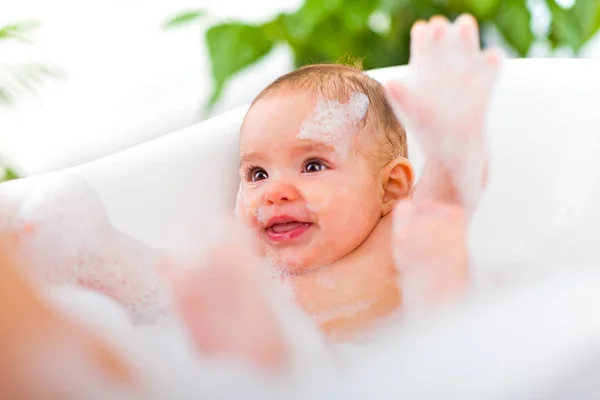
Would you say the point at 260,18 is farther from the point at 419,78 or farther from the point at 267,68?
the point at 419,78

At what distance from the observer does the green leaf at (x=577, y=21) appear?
1.47m

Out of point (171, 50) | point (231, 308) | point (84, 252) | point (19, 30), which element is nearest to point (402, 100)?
point (231, 308)

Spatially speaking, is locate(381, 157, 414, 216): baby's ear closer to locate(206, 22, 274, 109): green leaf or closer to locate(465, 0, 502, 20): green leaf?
locate(206, 22, 274, 109): green leaf

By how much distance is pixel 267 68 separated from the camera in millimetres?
1582

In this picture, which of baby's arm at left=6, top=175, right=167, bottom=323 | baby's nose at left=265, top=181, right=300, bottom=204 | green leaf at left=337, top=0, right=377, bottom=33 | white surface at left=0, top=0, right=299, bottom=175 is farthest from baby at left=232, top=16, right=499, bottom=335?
white surface at left=0, top=0, right=299, bottom=175

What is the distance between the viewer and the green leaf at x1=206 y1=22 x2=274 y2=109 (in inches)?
55.1

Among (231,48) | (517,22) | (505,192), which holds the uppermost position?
(517,22)

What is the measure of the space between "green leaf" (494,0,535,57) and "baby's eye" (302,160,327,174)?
889mm

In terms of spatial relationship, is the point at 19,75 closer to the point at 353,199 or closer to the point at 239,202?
the point at 239,202

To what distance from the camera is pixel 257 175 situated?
32.7 inches

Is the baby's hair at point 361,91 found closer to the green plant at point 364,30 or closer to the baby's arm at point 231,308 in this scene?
the baby's arm at point 231,308

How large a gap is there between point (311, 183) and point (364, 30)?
0.85 m

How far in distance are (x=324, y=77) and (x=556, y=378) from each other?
40cm

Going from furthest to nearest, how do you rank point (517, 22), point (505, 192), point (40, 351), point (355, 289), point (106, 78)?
point (106, 78) < point (517, 22) < point (505, 192) < point (355, 289) < point (40, 351)
